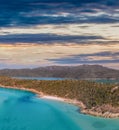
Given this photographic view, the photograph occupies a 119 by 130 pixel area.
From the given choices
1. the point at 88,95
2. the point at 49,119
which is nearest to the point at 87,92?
the point at 88,95

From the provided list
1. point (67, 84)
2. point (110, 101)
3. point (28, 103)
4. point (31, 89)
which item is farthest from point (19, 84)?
point (110, 101)

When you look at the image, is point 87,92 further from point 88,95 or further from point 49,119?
point 49,119

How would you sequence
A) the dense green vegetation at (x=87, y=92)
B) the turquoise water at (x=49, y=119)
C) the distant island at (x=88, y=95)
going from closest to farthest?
1. the turquoise water at (x=49, y=119)
2. the distant island at (x=88, y=95)
3. the dense green vegetation at (x=87, y=92)

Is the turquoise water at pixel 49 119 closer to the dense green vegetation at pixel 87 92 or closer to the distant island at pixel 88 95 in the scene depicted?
the distant island at pixel 88 95

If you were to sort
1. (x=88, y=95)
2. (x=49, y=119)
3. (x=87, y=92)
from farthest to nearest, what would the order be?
(x=87, y=92), (x=88, y=95), (x=49, y=119)

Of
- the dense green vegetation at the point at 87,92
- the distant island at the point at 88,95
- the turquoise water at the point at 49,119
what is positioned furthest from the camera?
the dense green vegetation at the point at 87,92

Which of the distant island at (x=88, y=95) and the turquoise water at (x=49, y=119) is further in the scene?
the distant island at (x=88, y=95)

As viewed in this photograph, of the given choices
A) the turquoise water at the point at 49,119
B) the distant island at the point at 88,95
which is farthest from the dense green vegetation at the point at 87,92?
the turquoise water at the point at 49,119

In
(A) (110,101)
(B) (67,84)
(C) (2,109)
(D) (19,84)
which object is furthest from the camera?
(D) (19,84)

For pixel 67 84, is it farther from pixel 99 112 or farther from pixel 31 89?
pixel 99 112
